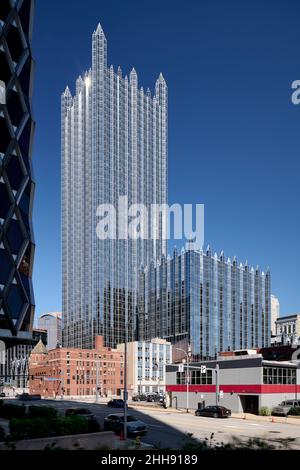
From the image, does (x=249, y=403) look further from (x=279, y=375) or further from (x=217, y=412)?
(x=217, y=412)

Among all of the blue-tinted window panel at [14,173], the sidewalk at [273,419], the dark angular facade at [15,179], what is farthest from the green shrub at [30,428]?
the sidewalk at [273,419]

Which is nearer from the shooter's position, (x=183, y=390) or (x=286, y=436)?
(x=286, y=436)

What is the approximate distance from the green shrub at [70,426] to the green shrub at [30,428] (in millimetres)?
545

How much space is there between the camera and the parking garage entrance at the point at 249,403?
61.4 metres

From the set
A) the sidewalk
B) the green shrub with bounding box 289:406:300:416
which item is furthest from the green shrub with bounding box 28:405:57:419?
the green shrub with bounding box 289:406:300:416

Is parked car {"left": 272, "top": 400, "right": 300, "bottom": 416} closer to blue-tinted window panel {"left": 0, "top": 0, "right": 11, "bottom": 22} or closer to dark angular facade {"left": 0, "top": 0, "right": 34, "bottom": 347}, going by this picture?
dark angular facade {"left": 0, "top": 0, "right": 34, "bottom": 347}

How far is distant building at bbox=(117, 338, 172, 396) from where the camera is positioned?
15288 centimetres

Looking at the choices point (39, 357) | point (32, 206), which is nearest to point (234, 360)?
point (32, 206)

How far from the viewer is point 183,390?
71.4 m

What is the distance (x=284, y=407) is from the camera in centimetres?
5734

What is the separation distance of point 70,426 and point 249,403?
38222 millimetres

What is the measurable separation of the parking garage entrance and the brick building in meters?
71.4
